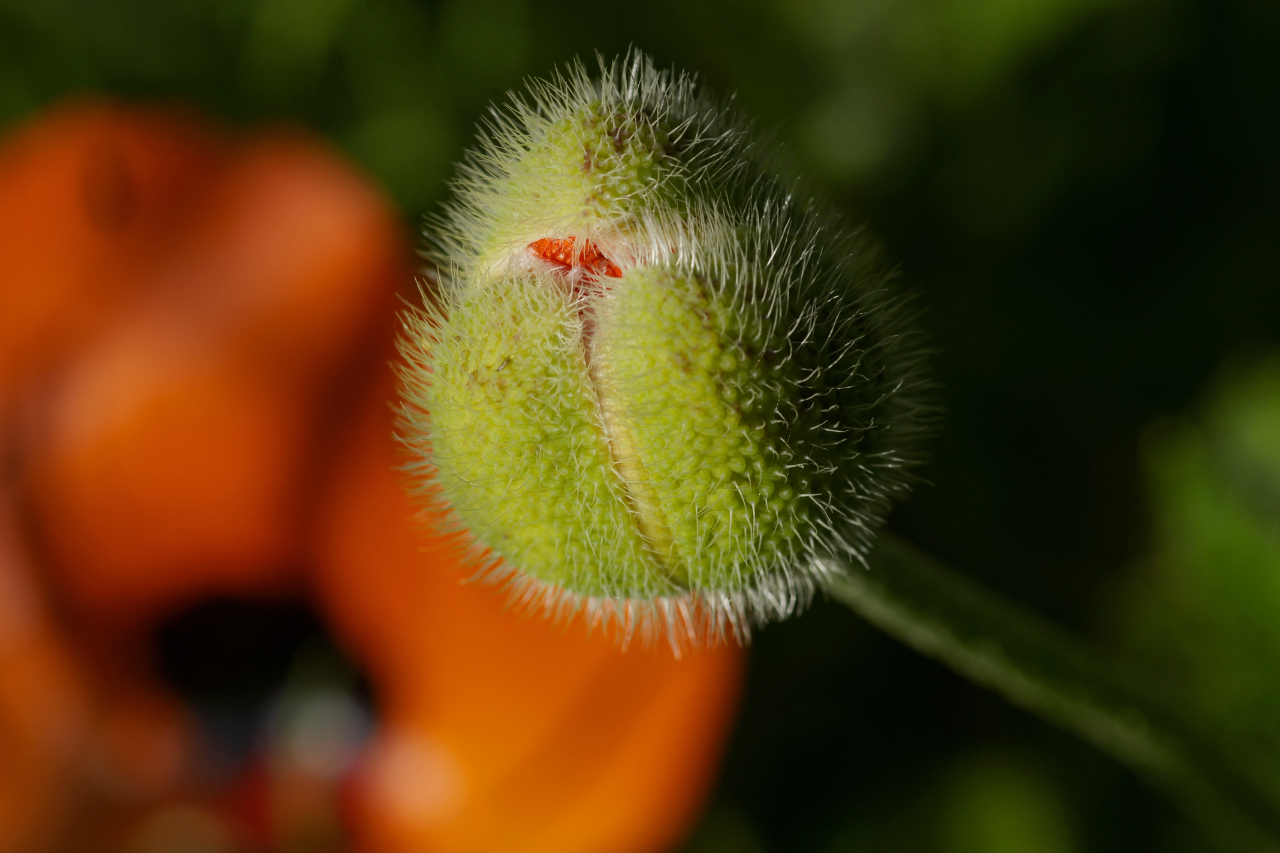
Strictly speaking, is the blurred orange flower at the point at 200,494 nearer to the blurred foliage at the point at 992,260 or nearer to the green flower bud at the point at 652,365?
the blurred foliage at the point at 992,260

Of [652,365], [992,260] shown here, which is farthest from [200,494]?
[652,365]

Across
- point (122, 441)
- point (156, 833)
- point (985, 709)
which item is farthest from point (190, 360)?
point (985, 709)

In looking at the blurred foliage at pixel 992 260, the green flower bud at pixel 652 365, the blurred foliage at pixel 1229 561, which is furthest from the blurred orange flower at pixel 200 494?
the green flower bud at pixel 652 365

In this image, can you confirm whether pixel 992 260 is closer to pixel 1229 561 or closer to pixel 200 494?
pixel 1229 561

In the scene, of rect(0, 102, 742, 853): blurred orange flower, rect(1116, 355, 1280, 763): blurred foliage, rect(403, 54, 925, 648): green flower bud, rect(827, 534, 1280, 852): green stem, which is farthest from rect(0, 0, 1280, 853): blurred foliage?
rect(403, 54, 925, 648): green flower bud

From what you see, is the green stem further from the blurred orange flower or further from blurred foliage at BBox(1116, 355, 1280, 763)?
the blurred orange flower

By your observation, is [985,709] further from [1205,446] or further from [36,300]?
[36,300]
